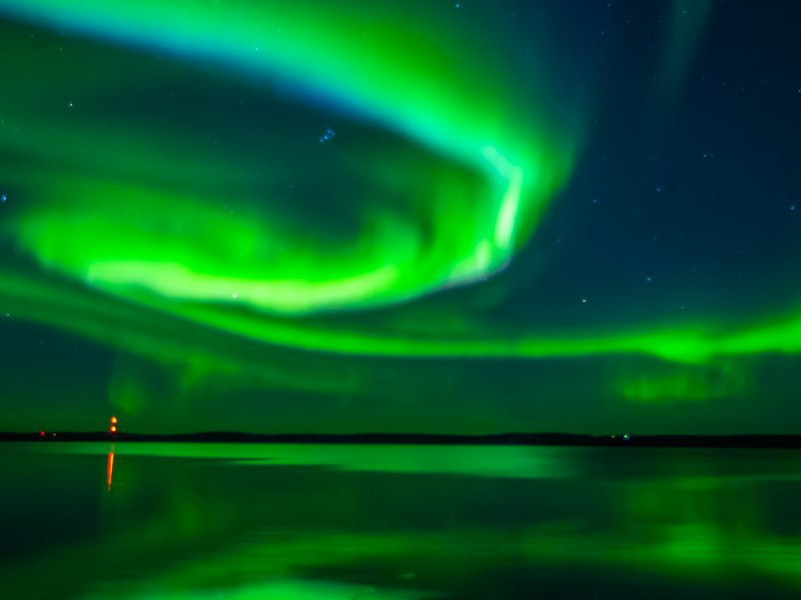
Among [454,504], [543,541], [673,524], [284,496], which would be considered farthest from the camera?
[284,496]

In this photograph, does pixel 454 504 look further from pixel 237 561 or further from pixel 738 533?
pixel 237 561

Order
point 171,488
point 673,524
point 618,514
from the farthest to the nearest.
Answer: point 171,488
point 618,514
point 673,524

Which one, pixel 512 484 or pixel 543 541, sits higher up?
pixel 512 484

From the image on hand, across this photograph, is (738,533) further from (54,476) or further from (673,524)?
(54,476)

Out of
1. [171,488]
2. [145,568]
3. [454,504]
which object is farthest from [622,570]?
[171,488]

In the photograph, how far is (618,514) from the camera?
Result: 74.1ft

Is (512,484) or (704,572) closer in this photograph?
(704,572)

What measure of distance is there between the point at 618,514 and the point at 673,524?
2.40m

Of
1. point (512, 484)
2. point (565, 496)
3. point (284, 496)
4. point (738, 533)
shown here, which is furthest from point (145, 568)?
point (512, 484)

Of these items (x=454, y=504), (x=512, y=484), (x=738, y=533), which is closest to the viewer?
(x=738, y=533)

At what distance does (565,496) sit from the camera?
2958 cm

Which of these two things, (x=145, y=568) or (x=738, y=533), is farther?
(x=738, y=533)

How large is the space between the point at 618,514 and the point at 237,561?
11499 mm

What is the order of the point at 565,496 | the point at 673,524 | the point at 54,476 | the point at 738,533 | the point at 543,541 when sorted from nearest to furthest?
the point at 543,541, the point at 738,533, the point at 673,524, the point at 565,496, the point at 54,476
